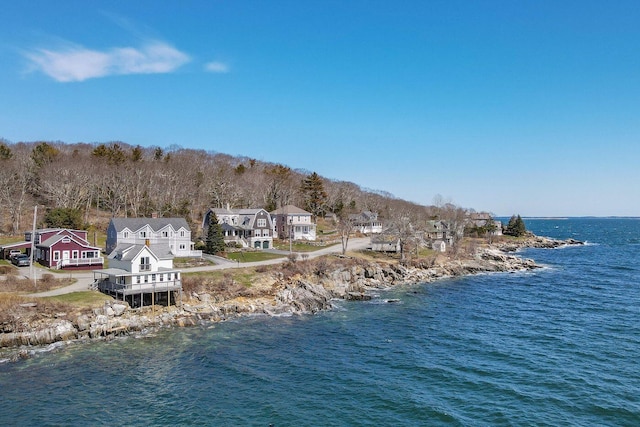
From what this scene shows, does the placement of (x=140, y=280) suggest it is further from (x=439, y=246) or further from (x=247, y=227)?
(x=439, y=246)

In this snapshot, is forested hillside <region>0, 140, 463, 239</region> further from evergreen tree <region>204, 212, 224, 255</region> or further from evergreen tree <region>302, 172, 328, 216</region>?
evergreen tree <region>204, 212, 224, 255</region>

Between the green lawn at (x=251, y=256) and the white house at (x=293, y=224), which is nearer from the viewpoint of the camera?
the green lawn at (x=251, y=256)

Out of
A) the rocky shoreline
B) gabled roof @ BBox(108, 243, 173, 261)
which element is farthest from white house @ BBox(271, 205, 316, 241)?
gabled roof @ BBox(108, 243, 173, 261)

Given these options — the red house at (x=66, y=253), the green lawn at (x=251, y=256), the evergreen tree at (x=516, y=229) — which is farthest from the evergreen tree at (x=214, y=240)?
the evergreen tree at (x=516, y=229)

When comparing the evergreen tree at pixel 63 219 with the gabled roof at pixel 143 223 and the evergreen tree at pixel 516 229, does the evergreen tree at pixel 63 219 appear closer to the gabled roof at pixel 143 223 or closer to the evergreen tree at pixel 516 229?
the gabled roof at pixel 143 223

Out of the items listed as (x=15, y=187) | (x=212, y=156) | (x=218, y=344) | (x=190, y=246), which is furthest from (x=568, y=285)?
(x=212, y=156)

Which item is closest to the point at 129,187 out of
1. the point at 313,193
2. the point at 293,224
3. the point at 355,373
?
the point at 293,224

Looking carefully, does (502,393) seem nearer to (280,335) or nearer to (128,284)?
(280,335)
